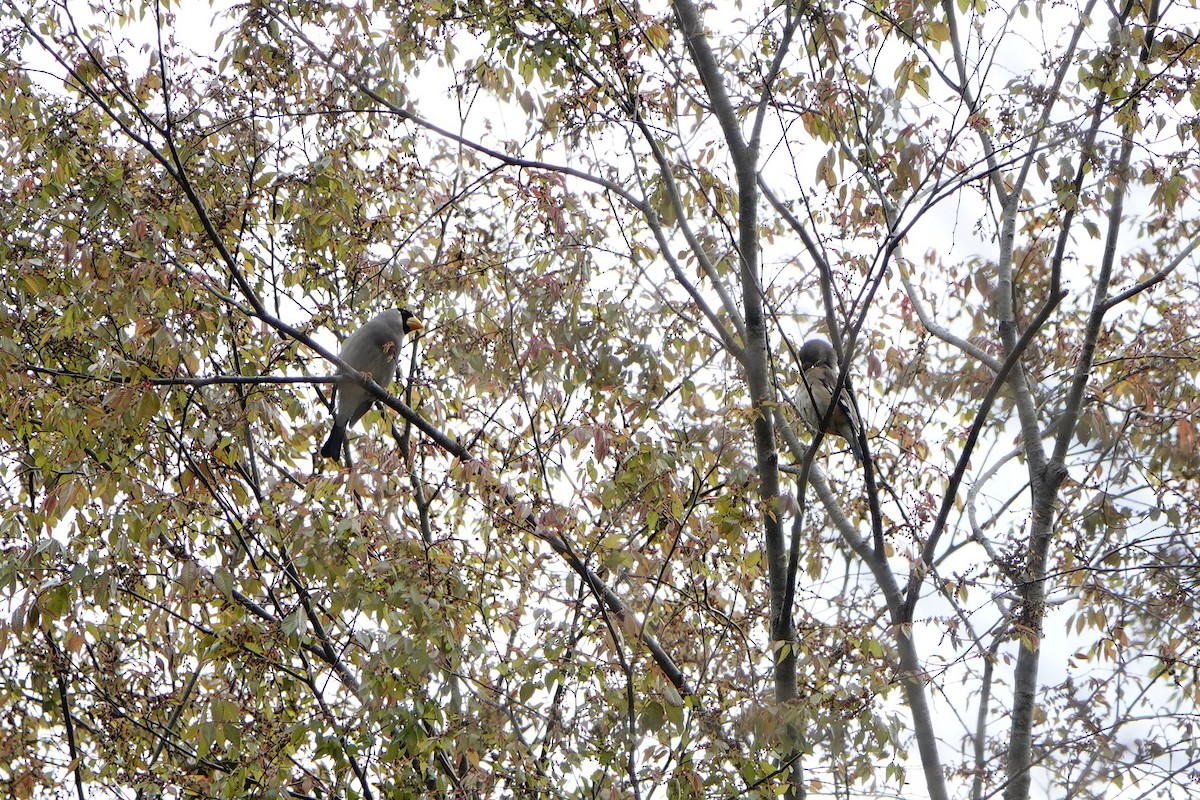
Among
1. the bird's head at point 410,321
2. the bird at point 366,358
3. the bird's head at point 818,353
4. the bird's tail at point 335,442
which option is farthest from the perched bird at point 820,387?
the bird's tail at point 335,442

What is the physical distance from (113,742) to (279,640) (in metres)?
1.55

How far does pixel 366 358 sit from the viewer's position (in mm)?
6656

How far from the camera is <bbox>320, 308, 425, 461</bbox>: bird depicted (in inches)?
236

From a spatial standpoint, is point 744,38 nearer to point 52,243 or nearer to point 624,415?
point 624,415

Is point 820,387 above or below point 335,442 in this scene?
→ above

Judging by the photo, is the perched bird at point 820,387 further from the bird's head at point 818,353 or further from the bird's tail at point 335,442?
the bird's tail at point 335,442

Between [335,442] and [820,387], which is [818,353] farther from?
[335,442]

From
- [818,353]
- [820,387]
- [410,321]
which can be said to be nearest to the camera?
[410,321]

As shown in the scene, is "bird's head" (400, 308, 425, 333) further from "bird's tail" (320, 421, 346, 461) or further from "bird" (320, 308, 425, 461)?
"bird's tail" (320, 421, 346, 461)

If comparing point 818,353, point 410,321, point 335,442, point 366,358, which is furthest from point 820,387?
point 335,442

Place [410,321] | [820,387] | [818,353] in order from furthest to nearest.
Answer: [818,353], [820,387], [410,321]

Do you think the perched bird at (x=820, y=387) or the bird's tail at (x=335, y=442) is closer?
the perched bird at (x=820, y=387)

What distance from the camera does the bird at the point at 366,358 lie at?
6000 mm

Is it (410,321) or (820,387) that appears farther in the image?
(820,387)
